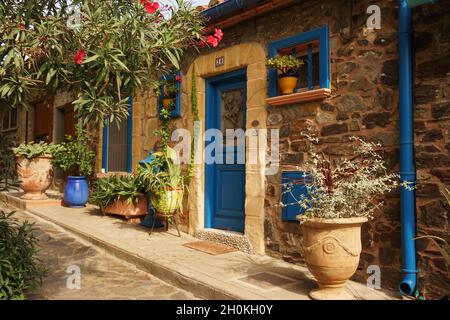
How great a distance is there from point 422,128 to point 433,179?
0.45 metres

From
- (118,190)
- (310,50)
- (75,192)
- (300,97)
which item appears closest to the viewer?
(300,97)

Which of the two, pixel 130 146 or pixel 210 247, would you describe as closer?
pixel 210 247

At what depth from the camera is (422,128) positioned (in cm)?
327

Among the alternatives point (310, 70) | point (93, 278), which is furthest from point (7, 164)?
point (310, 70)

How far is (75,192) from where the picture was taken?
7.84 meters

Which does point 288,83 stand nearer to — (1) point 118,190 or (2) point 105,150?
(1) point 118,190

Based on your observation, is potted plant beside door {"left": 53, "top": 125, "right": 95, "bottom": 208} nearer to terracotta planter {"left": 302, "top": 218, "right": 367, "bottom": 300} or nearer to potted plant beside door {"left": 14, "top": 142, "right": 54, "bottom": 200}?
potted plant beside door {"left": 14, "top": 142, "right": 54, "bottom": 200}

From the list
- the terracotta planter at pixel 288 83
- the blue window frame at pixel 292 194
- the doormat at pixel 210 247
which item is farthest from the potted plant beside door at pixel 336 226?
the doormat at pixel 210 247

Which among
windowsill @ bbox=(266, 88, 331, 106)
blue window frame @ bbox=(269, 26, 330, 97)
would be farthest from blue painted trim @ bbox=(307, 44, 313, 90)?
windowsill @ bbox=(266, 88, 331, 106)

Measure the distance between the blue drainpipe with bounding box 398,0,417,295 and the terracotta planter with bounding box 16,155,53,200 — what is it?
24.5 ft

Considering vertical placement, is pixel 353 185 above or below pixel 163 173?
below

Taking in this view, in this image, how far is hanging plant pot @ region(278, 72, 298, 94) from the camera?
434 cm

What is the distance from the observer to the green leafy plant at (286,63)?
428cm

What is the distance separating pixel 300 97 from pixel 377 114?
0.89 metres
